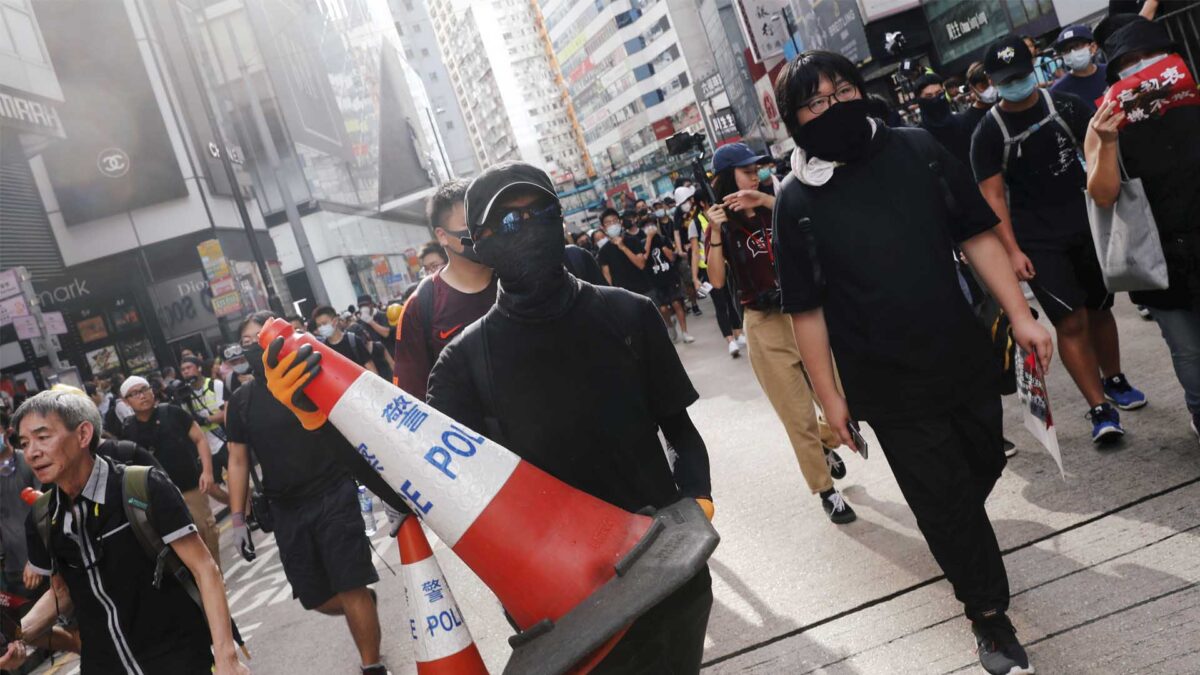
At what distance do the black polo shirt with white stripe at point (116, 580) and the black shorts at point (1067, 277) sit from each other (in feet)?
13.0

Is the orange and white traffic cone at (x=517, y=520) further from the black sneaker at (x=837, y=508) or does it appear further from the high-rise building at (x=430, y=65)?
the high-rise building at (x=430, y=65)

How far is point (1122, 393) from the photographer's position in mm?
4992

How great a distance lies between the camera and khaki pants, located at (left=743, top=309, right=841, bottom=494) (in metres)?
4.85

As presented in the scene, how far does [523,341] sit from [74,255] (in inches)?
1177

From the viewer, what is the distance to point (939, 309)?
2900 millimetres

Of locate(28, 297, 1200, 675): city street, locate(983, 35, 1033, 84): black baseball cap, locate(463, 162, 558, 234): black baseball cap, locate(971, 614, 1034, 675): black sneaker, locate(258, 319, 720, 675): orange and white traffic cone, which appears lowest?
locate(28, 297, 1200, 675): city street

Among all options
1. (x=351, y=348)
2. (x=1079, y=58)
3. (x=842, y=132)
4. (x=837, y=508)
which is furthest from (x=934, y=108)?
(x=351, y=348)

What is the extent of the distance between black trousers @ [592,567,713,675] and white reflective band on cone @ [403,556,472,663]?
363 mm

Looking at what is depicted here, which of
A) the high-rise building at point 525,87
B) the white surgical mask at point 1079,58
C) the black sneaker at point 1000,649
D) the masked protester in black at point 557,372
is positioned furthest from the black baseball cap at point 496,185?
the high-rise building at point 525,87

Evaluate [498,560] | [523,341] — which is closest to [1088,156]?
[523,341]

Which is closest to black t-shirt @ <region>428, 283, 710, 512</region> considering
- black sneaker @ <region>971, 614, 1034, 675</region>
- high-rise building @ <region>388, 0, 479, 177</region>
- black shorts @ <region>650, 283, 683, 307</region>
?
black sneaker @ <region>971, 614, 1034, 675</region>

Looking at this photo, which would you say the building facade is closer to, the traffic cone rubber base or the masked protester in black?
the masked protester in black

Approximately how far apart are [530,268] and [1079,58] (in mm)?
5015

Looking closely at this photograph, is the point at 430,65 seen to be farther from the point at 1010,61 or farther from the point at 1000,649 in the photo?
the point at 1000,649
